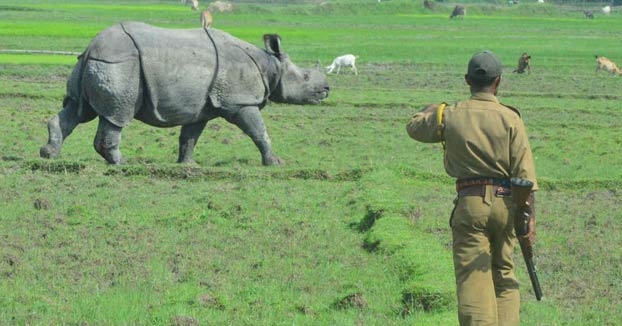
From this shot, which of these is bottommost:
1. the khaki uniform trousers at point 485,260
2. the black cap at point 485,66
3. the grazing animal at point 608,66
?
the grazing animal at point 608,66

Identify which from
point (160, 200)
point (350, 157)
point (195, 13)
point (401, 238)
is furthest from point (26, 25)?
point (401, 238)

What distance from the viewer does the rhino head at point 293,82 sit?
16.4 m

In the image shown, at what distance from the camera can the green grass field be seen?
27.7 ft

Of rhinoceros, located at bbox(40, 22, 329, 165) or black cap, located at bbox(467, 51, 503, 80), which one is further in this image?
rhinoceros, located at bbox(40, 22, 329, 165)

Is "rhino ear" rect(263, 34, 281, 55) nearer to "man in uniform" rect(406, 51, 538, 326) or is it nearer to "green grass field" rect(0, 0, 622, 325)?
"green grass field" rect(0, 0, 622, 325)

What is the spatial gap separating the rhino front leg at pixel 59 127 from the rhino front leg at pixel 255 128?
2110 millimetres

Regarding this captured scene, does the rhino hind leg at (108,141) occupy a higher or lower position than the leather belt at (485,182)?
lower

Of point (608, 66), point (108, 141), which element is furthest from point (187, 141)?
point (608, 66)

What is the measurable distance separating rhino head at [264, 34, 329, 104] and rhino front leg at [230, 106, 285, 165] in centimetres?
83

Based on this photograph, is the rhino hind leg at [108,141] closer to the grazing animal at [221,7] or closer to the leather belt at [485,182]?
the leather belt at [485,182]

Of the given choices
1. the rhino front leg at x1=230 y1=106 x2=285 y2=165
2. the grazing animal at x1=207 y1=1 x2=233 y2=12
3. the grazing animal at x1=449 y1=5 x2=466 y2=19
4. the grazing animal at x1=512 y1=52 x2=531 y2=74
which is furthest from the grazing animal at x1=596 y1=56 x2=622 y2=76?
the grazing animal at x1=449 y1=5 x2=466 y2=19

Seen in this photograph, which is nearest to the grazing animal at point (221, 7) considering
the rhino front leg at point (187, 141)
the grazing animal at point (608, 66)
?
the grazing animal at point (608, 66)

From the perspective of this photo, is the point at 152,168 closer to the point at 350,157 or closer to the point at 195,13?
the point at 350,157

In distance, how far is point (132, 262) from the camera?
968 centimetres
